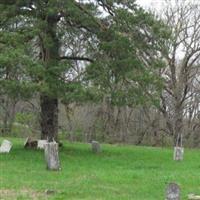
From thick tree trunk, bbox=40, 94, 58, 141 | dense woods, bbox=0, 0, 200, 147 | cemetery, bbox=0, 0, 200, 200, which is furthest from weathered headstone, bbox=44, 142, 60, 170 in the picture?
thick tree trunk, bbox=40, 94, 58, 141

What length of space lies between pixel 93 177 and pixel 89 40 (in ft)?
30.9

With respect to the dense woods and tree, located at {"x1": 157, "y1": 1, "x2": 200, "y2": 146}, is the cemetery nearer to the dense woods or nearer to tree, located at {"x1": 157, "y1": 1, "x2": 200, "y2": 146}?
the dense woods

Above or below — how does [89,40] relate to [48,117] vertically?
above

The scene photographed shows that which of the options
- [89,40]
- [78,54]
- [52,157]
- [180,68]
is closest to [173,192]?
[52,157]

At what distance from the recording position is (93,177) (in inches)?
596

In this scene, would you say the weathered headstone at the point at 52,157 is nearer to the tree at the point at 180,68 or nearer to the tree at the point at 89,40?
the tree at the point at 89,40

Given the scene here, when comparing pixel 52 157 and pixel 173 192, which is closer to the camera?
pixel 173 192

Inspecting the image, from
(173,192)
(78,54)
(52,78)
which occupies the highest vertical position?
(78,54)

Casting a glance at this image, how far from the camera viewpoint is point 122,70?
2178cm

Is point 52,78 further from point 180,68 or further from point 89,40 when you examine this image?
point 180,68

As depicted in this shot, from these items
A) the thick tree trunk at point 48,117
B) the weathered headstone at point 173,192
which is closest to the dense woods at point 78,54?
the thick tree trunk at point 48,117

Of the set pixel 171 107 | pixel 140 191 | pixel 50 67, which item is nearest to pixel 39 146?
pixel 50 67

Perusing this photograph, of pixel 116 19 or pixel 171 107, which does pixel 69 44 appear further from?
pixel 171 107

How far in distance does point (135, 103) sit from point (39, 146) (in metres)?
4.45
